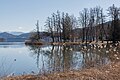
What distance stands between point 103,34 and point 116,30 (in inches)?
308

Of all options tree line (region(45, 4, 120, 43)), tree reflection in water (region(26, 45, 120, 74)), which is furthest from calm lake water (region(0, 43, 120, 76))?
tree line (region(45, 4, 120, 43))

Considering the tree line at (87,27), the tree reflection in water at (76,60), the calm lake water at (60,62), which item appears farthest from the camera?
the tree line at (87,27)

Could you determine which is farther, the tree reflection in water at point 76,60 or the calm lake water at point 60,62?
the calm lake water at point 60,62

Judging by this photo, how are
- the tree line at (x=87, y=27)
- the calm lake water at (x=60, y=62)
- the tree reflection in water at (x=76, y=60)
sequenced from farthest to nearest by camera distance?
the tree line at (x=87, y=27)
the calm lake water at (x=60, y=62)
the tree reflection in water at (x=76, y=60)

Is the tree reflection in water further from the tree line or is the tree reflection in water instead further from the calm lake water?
the tree line

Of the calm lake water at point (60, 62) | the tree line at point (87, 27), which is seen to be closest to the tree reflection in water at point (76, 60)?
the calm lake water at point (60, 62)

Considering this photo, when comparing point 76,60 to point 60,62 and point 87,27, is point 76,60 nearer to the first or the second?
point 60,62

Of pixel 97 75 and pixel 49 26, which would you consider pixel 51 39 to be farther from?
pixel 97 75

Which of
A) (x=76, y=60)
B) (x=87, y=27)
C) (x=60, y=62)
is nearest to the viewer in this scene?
(x=60, y=62)

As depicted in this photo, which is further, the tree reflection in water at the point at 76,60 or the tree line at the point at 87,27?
the tree line at the point at 87,27

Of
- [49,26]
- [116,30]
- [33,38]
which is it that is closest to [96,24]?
[116,30]

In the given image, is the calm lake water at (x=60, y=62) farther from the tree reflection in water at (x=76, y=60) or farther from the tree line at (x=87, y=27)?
the tree line at (x=87, y=27)

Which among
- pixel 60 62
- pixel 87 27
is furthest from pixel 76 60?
pixel 87 27

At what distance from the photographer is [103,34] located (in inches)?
2630
